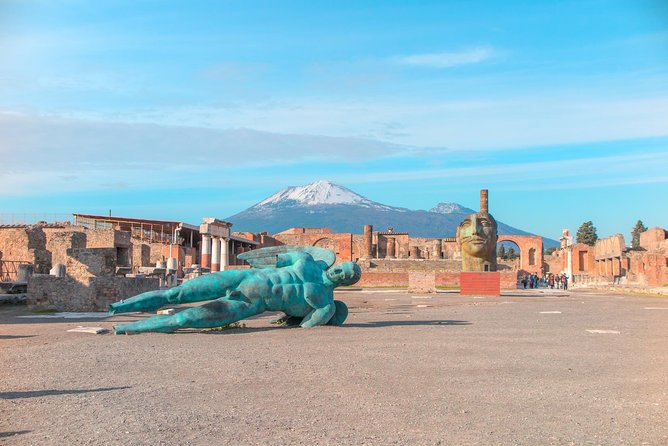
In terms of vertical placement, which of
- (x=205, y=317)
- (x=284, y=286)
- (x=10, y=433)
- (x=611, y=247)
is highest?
(x=611, y=247)

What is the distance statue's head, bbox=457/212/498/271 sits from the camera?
114ft

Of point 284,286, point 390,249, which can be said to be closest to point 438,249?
point 390,249

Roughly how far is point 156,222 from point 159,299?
140 feet

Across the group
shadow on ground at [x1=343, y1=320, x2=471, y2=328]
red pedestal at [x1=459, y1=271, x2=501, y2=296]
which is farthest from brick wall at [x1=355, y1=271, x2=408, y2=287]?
shadow on ground at [x1=343, y1=320, x2=471, y2=328]

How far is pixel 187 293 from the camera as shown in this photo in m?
11.8

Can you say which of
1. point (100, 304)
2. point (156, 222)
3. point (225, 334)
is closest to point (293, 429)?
point (225, 334)

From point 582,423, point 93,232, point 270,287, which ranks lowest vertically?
point 582,423

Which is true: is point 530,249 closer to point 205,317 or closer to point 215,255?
point 215,255

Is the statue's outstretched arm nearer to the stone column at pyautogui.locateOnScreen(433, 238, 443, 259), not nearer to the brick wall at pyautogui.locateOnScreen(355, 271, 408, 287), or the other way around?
the brick wall at pyautogui.locateOnScreen(355, 271, 408, 287)

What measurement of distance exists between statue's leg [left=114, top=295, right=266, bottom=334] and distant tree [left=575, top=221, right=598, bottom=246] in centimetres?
8810

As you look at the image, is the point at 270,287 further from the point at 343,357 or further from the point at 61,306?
the point at 61,306

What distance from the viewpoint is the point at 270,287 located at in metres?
12.3

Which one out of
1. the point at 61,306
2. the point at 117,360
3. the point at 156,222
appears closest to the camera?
the point at 117,360

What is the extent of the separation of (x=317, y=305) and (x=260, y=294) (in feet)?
3.88
